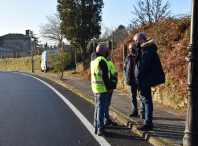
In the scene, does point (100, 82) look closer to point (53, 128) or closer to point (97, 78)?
point (97, 78)

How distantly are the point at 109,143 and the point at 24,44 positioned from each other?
90.3 metres

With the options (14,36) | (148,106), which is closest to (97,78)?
(148,106)

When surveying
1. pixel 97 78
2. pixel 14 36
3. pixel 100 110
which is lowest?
pixel 100 110

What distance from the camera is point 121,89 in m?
10.7

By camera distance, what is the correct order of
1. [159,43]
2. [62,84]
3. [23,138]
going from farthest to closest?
[62,84] < [159,43] < [23,138]

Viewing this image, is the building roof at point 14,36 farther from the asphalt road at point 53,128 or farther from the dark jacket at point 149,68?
the dark jacket at point 149,68

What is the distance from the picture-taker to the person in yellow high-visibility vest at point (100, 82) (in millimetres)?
4668

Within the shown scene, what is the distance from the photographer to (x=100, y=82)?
188 inches

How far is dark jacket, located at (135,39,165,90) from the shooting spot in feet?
15.6

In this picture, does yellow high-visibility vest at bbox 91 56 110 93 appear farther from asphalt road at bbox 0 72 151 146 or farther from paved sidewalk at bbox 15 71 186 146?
paved sidewalk at bbox 15 71 186 146

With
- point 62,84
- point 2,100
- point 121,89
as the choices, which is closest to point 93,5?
point 62,84

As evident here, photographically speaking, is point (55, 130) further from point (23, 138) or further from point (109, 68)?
point (109, 68)

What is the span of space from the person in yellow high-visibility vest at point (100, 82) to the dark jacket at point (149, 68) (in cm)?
72

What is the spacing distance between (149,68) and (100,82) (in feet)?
3.49
